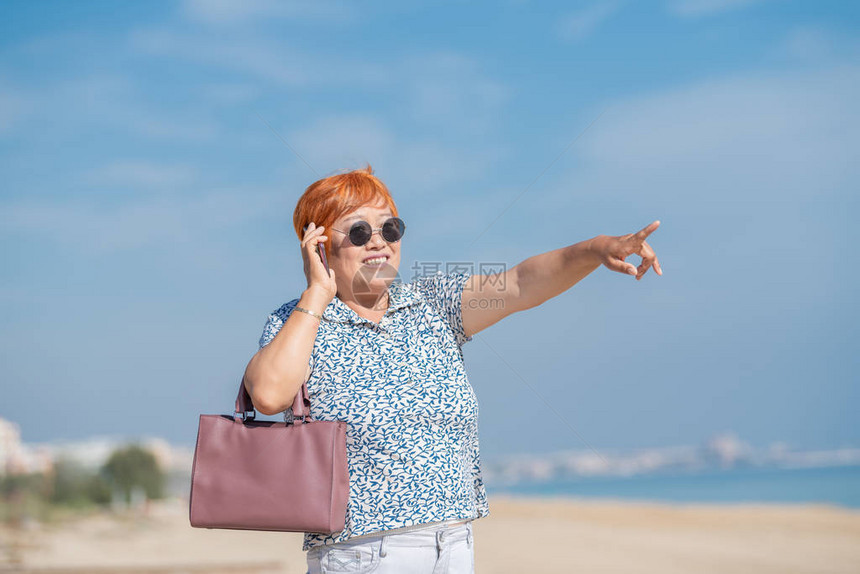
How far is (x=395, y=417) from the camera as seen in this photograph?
2.37 metres

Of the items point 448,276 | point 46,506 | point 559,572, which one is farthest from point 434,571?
point 46,506

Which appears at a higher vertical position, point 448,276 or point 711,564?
point 448,276

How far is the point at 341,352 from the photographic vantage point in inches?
97.0

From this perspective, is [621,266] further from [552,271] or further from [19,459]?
[19,459]

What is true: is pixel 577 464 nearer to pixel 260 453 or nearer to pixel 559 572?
pixel 559 572

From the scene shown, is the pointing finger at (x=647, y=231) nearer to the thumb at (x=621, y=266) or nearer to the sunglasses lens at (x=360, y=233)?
the thumb at (x=621, y=266)

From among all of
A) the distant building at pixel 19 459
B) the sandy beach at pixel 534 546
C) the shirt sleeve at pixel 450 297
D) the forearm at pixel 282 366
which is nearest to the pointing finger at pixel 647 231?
the shirt sleeve at pixel 450 297

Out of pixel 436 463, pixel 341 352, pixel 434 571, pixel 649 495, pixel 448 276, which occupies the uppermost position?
pixel 649 495

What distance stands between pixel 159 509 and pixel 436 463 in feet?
53.9

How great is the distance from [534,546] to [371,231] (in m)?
10.4

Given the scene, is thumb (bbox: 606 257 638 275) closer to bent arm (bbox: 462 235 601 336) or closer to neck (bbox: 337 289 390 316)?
bent arm (bbox: 462 235 601 336)

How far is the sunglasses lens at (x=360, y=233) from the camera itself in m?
2.60

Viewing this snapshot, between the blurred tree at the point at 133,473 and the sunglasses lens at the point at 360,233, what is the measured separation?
16580 millimetres

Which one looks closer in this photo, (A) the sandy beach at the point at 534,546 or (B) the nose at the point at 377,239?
(B) the nose at the point at 377,239
